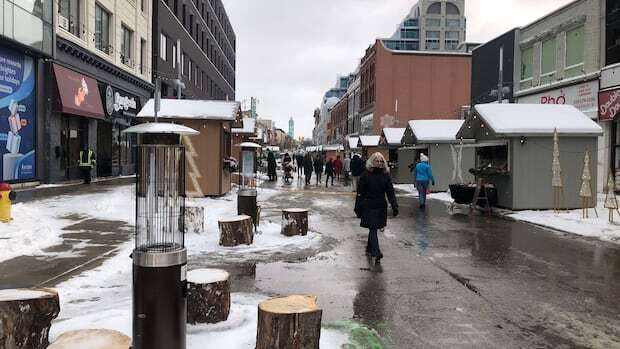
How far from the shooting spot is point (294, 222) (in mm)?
10664

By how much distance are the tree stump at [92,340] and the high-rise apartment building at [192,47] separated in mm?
26044

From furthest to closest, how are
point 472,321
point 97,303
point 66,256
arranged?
point 66,256
point 97,303
point 472,321

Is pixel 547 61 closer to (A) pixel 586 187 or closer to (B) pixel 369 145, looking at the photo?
(B) pixel 369 145

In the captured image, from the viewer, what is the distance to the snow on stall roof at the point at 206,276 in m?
5.16

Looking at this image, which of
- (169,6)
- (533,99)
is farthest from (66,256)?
(169,6)

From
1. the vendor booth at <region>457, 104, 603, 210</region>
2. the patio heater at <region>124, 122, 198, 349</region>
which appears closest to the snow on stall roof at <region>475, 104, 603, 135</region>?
the vendor booth at <region>457, 104, 603, 210</region>

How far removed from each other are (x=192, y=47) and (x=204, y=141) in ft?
104

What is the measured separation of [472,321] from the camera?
5582 mm

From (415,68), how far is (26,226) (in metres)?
48.3

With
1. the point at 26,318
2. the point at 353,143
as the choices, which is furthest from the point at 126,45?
the point at 26,318

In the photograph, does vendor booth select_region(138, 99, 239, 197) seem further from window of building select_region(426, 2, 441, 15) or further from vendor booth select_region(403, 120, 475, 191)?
window of building select_region(426, 2, 441, 15)

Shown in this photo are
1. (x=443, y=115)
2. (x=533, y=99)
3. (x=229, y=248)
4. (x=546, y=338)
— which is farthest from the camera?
(x=443, y=115)

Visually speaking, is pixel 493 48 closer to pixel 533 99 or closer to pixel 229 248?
pixel 533 99

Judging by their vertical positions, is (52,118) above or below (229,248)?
above
